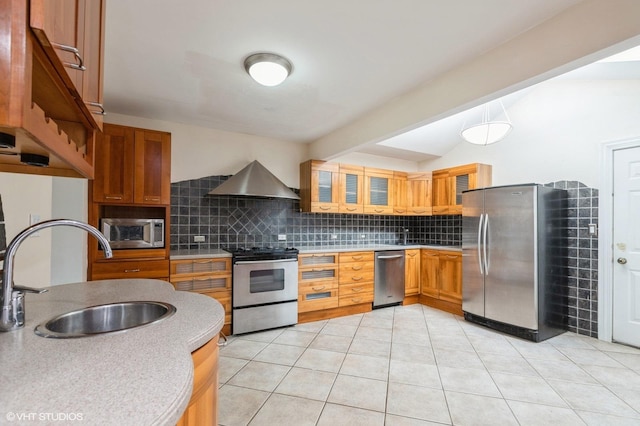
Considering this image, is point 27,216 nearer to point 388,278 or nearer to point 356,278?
point 356,278

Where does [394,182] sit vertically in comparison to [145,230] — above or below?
above

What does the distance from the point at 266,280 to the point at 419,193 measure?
2909 mm

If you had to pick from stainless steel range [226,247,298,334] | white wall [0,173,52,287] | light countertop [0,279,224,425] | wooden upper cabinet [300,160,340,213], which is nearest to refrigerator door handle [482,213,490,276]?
wooden upper cabinet [300,160,340,213]

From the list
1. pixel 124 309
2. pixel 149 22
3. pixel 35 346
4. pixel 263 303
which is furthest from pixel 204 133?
pixel 35 346

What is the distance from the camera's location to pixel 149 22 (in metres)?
1.79

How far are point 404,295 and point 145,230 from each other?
142 inches

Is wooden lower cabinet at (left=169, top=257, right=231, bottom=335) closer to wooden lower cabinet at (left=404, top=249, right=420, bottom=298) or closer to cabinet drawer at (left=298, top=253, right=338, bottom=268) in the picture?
cabinet drawer at (left=298, top=253, right=338, bottom=268)

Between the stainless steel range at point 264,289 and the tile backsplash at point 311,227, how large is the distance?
0.57 metres

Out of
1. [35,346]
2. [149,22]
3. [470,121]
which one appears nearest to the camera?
[35,346]

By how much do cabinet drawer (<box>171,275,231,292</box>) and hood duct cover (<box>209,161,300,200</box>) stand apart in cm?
95

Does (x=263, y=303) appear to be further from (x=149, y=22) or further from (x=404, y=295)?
(x=149, y=22)

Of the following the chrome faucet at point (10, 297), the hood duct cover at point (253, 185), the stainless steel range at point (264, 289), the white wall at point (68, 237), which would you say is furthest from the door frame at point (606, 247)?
the white wall at point (68, 237)

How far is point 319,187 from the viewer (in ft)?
13.8

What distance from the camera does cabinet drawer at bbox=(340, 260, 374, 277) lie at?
401 cm
